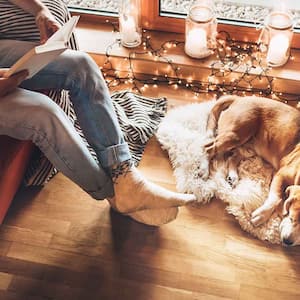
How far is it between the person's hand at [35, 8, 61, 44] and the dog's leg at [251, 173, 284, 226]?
0.90 metres

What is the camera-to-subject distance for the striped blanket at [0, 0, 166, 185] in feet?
5.78

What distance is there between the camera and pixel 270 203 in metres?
1.80

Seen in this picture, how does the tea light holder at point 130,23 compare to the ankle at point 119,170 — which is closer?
the ankle at point 119,170

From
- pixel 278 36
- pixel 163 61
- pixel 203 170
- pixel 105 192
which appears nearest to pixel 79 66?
pixel 105 192

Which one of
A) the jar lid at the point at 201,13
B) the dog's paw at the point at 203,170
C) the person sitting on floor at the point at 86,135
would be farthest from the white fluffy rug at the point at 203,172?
the jar lid at the point at 201,13

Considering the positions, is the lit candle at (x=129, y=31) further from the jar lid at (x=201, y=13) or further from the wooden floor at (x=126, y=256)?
the wooden floor at (x=126, y=256)

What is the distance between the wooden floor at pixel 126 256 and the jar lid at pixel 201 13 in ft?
2.66

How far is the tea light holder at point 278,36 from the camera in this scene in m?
2.14

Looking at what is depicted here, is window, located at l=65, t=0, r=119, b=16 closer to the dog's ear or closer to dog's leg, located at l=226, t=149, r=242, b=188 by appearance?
Answer: dog's leg, located at l=226, t=149, r=242, b=188

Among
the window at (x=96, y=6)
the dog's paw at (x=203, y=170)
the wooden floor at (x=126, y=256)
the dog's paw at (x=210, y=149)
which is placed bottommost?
the wooden floor at (x=126, y=256)

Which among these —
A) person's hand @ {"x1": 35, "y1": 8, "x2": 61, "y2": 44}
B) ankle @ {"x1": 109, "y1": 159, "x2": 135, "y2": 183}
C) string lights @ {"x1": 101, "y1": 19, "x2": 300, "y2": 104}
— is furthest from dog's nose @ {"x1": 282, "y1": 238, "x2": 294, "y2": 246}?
person's hand @ {"x1": 35, "y1": 8, "x2": 61, "y2": 44}

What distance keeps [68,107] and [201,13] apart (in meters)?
0.72

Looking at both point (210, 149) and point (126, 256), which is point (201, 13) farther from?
point (126, 256)

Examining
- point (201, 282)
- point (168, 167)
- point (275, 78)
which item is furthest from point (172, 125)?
point (201, 282)
